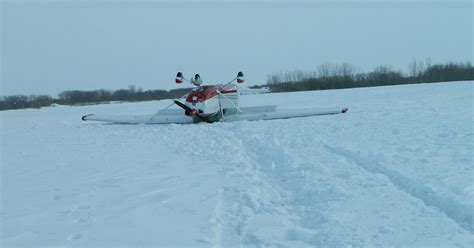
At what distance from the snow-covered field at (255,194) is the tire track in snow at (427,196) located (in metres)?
0.01

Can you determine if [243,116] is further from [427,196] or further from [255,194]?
[427,196]

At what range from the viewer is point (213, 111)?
38.9 ft

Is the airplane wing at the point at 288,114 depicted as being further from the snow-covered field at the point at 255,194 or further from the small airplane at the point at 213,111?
the snow-covered field at the point at 255,194

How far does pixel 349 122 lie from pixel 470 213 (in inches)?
238

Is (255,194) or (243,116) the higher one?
(243,116)

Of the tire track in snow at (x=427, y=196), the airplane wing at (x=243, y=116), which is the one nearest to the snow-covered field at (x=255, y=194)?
the tire track in snow at (x=427, y=196)

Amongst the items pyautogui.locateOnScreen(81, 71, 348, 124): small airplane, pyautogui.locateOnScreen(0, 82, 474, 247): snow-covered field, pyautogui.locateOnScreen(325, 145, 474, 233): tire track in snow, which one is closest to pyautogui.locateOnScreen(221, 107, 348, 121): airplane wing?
pyautogui.locateOnScreen(81, 71, 348, 124): small airplane

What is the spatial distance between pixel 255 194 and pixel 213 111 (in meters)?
8.28

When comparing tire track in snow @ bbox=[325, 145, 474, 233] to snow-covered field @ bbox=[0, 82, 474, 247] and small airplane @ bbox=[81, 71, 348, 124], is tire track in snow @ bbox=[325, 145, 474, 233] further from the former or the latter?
small airplane @ bbox=[81, 71, 348, 124]

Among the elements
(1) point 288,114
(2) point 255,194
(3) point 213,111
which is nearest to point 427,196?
(2) point 255,194

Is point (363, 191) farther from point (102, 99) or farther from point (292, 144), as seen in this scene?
point (102, 99)

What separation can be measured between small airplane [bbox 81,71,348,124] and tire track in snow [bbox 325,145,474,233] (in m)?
6.76

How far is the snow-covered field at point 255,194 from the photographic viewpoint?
2.75 m

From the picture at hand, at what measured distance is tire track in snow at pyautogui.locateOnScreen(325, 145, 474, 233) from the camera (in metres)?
2.93
